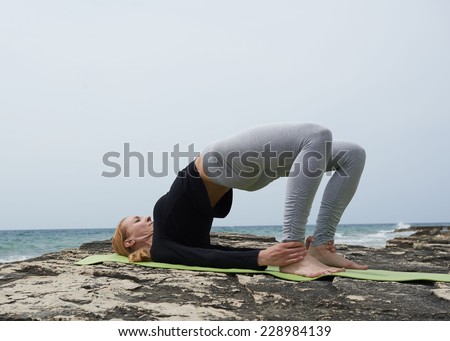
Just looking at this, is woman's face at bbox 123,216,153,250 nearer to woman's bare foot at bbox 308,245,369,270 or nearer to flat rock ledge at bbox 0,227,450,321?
flat rock ledge at bbox 0,227,450,321

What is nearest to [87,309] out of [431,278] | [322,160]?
[322,160]

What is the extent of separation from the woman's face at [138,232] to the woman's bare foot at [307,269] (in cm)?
107

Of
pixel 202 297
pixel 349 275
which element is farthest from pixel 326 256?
pixel 202 297

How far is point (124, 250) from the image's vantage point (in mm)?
3479

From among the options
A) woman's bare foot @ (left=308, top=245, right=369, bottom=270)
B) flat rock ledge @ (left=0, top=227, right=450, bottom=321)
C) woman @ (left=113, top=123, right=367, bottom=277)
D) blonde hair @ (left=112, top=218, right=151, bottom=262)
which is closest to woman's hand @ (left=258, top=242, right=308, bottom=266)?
woman @ (left=113, top=123, right=367, bottom=277)

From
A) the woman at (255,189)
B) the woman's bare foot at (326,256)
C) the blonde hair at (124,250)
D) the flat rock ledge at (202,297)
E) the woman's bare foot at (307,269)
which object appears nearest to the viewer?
the flat rock ledge at (202,297)

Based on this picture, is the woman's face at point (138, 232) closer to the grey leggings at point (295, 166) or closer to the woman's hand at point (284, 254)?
the grey leggings at point (295, 166)

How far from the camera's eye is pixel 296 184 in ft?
8.87

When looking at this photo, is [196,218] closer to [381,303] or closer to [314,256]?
[314,256]

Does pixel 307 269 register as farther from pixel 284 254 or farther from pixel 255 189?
pixel 255 189

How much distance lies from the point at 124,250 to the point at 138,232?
20 centimetres

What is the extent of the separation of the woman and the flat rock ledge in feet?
0.59

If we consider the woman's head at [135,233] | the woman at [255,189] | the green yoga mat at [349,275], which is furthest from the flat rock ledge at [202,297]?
the woman's head at [135,233]

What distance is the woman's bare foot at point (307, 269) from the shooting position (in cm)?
259
